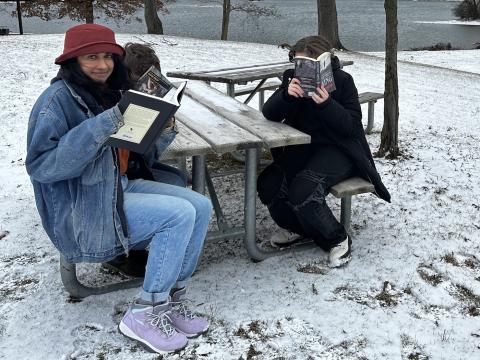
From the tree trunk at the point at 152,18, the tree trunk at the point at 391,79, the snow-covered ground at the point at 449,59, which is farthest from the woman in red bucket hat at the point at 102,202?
the tree trunk at the point at 152,18

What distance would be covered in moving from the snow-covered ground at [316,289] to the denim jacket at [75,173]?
Result: 443 millimetres

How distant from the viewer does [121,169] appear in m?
2.74

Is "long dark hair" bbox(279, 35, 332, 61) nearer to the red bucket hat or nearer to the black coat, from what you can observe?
the black coat

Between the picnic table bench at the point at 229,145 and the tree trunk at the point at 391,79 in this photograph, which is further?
the tree trunk at the point at 391,79

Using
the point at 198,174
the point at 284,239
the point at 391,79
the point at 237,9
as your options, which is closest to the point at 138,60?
the point at 198,174

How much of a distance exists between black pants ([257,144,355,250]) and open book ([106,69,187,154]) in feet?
3.81

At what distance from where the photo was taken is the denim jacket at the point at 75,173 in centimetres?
229

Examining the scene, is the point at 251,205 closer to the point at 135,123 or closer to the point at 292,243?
the point at 292,243

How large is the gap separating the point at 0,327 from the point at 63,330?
1.00 ft

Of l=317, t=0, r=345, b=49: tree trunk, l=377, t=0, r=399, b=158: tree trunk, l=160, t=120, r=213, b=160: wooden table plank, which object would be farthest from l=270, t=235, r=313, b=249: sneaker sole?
l=317, t=0, r=345, b=49: tree trunk

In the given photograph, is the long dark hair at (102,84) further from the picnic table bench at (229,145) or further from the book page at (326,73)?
the book page at (326,73)

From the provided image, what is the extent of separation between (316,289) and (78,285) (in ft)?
3.94

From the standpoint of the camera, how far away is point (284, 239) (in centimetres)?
360

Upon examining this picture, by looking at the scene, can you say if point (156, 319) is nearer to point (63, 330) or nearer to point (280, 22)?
point (63, 330)
